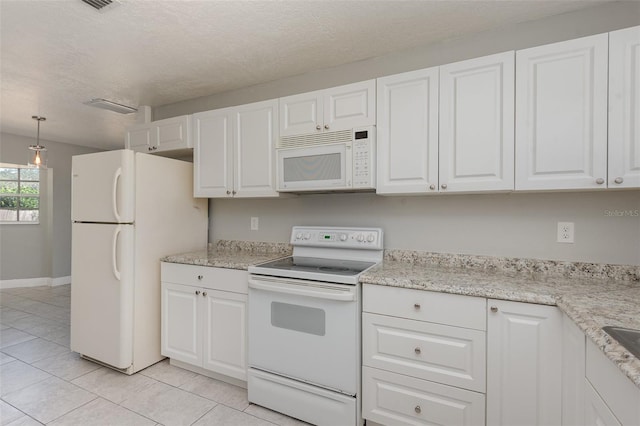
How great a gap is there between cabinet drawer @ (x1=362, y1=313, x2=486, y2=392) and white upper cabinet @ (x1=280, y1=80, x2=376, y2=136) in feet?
4.07

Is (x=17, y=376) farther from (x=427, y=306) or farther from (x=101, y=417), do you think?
(x=427, y=306)

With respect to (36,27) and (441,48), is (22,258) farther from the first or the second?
(441,48)

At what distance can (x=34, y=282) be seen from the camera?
201 inches

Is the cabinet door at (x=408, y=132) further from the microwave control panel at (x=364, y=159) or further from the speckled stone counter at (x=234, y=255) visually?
the speckled stone counter at (x=234, y=255)

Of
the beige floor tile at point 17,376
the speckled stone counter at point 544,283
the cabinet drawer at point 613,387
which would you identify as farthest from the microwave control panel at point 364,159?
the beige floor tile at point 17,376

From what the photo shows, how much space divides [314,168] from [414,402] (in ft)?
4.91

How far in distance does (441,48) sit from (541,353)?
1.92 m

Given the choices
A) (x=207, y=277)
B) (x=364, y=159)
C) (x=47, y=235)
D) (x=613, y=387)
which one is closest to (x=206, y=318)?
(x=207, y=277)

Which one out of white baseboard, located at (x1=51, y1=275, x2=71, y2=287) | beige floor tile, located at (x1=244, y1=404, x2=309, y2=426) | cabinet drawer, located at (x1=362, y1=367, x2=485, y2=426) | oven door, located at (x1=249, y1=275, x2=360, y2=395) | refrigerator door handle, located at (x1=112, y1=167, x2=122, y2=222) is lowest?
beige floor tile, located at (x1=244, y1=404, x2=309, y2=426)

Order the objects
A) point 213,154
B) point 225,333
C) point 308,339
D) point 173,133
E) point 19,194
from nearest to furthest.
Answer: point 308,339 → point 225,333 → point 213,154 → point 173,133 → point 19,194

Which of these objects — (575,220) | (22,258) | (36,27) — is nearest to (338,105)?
(575,220)

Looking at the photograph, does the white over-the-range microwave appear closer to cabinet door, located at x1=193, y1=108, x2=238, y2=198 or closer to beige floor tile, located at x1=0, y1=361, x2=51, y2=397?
cabinet door, located at x1=193, y1=108, x2=238, y2=198

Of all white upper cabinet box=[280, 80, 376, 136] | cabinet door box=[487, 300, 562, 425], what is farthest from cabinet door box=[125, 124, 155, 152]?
cabinet door box=[487, 300, 562, 425]

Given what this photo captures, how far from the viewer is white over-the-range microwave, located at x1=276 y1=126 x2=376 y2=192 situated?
2016 millimetres
